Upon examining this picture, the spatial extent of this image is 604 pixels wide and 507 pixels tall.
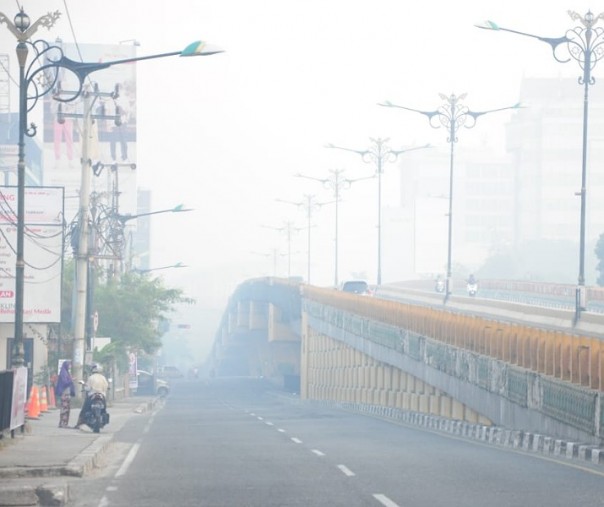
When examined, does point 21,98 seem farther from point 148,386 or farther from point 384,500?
point 148,386

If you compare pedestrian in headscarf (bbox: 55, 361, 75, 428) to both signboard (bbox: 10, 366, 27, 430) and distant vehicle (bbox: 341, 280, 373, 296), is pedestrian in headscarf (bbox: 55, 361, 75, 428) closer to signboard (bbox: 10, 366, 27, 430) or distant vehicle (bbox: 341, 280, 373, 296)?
signboard (bbox: 10, 366, 27, 430)

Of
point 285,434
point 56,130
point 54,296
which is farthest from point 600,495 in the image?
point 56,130

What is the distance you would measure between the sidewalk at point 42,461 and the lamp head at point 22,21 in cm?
711

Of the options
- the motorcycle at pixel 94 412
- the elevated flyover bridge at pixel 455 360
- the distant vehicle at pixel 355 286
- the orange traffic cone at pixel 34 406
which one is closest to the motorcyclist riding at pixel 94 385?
the motorcycle at pixel 94 412

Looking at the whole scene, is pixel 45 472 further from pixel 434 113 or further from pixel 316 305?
pixel 316 305

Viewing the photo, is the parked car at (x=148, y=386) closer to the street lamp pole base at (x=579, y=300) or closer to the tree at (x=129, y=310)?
the tree at (x=129, y=310)

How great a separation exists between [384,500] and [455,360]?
25.4 metres

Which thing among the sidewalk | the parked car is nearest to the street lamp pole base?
the sidewalk

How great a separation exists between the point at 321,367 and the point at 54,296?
3475cm

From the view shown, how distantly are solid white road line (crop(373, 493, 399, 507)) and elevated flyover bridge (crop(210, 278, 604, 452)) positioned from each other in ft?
32.0

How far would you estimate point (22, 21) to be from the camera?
24.0 metres

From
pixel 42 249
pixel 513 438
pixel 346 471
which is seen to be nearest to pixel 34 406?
pixel 42 249

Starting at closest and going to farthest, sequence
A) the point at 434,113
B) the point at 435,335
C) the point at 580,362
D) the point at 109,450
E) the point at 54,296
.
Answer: the point at 109,450 < the point at 580,362 < the point at 435,335 < the point at 54,296 < the point at 434,113

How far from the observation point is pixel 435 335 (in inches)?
1790
